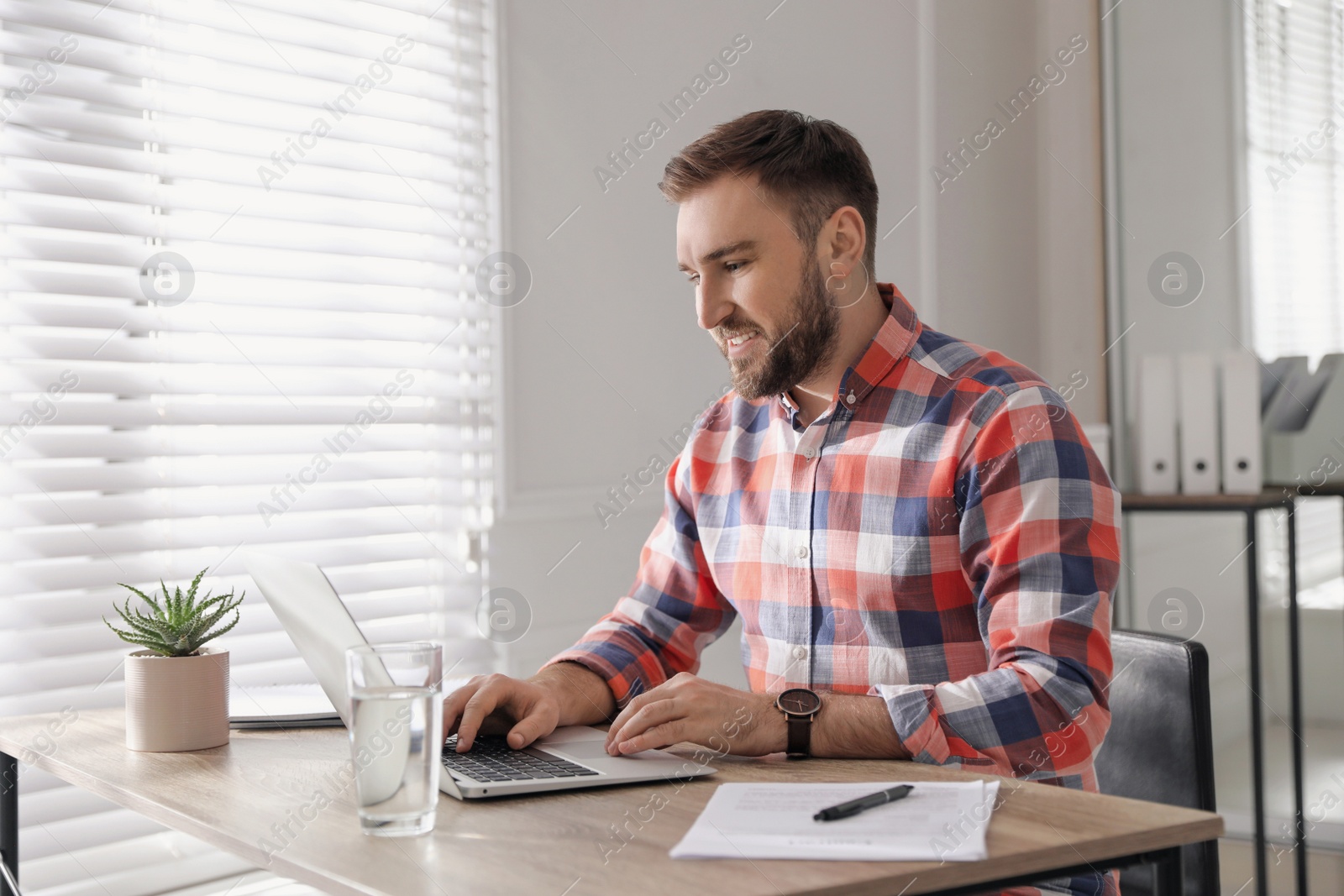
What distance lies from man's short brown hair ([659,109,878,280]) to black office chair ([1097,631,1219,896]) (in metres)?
0.66

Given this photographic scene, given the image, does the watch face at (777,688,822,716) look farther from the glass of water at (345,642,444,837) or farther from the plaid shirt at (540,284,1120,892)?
the glass of water at (345,642,444,837)

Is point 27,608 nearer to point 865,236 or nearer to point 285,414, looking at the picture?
point 285,414

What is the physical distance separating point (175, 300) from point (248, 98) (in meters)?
0.39

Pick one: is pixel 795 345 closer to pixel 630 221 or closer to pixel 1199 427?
pixel 630 221

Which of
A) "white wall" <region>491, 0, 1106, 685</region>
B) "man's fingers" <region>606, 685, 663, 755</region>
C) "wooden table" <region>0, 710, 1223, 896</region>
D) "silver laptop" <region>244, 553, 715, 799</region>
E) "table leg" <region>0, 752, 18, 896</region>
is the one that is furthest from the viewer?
"white wall" <region>491, 0, 1106, 685</region>

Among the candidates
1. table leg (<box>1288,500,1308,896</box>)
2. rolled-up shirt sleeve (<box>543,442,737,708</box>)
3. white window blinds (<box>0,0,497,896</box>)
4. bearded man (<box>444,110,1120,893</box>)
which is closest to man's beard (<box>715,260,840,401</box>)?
bearded man (<box>444,110,1120,893</box>)

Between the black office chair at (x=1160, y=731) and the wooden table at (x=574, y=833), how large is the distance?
464 millimetres

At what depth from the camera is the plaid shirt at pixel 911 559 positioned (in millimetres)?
1216

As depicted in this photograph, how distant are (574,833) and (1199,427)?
8.57ft

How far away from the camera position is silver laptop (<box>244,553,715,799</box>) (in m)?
1.04

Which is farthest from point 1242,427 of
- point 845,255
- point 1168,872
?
point 1168,872

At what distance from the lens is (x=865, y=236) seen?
5.63 ft

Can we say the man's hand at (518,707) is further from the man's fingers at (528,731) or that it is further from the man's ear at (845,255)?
the man's ear at (845,255)

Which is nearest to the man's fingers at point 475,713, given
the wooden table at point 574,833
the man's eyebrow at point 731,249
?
the wooden table at point 574,833
